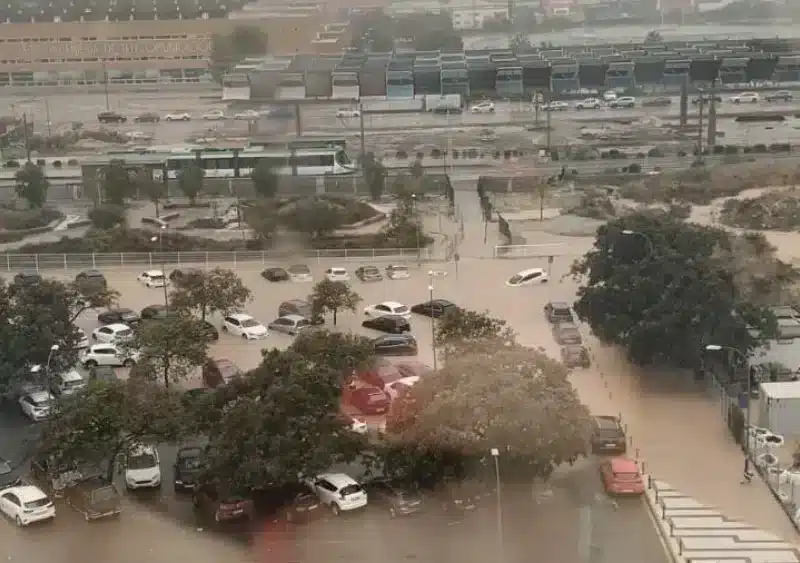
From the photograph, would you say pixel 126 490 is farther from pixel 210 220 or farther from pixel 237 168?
pixel 237 168

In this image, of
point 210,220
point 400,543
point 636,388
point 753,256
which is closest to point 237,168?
point 210,220

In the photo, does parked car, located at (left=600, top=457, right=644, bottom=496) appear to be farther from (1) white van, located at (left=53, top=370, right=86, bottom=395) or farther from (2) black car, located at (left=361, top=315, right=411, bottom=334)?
(1) white van, located at (left=53, top=370, right=86, bottom=395)

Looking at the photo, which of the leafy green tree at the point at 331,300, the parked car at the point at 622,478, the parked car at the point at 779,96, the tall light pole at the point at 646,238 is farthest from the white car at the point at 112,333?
the parked car at the point at 779,96

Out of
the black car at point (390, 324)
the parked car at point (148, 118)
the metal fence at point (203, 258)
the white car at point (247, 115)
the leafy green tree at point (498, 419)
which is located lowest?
the metal fence at point (203, 258)

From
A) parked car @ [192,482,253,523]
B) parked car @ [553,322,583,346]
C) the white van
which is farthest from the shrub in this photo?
parked car @ [192,482,253,523]

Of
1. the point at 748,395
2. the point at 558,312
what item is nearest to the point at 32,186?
the point at 558,312

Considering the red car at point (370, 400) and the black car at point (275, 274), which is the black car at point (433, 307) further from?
the red car at point (370, 400)
